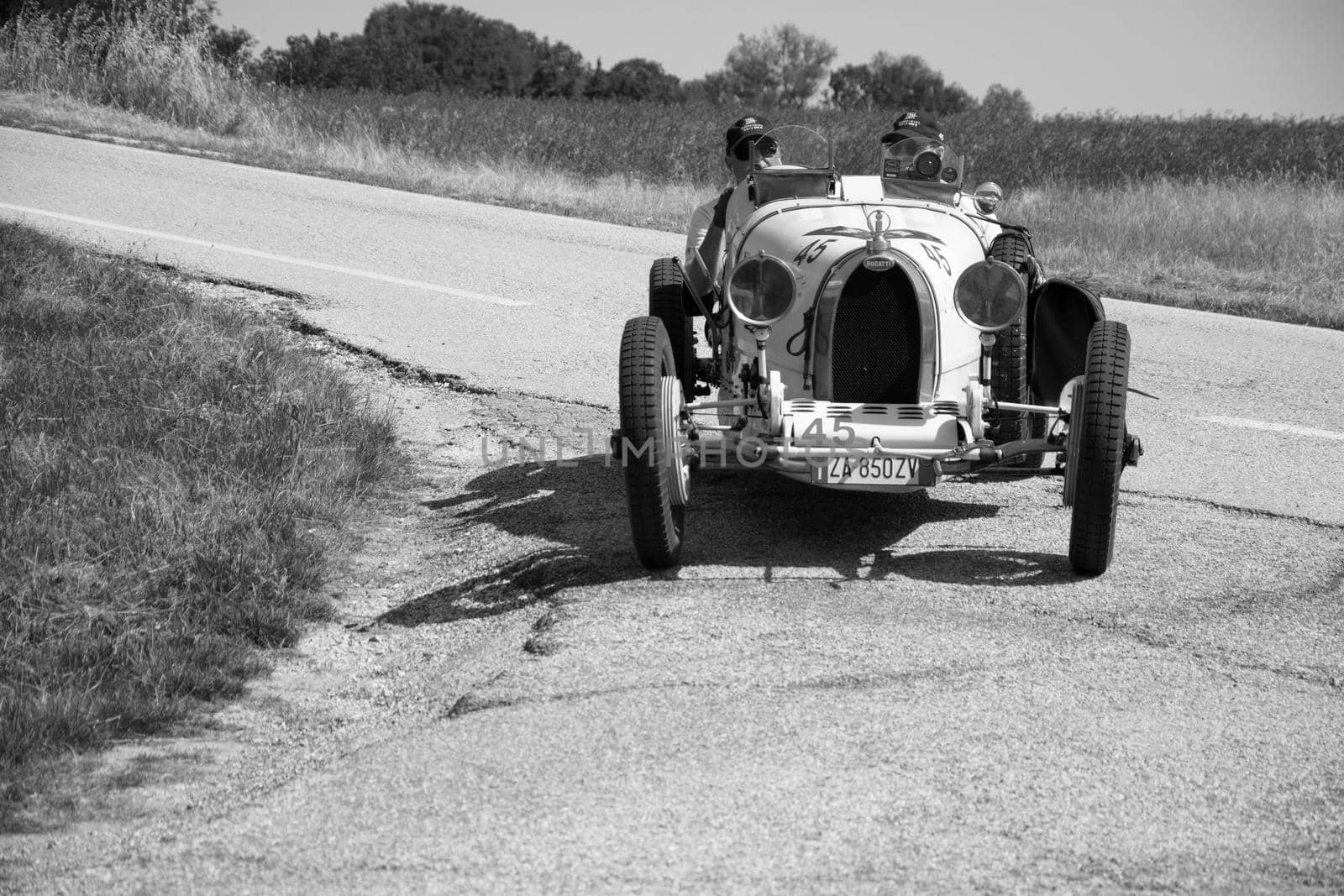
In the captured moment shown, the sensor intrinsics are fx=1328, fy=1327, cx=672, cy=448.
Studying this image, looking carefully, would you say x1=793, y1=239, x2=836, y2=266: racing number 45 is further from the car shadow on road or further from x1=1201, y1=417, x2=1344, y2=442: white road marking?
x1=1201, y1=417, x2=1344, y2=442: white road marking

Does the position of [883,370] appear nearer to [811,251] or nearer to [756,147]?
[811,251]

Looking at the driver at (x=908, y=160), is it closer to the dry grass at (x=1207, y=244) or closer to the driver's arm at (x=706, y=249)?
the driver's arm at (x=706, y=249)

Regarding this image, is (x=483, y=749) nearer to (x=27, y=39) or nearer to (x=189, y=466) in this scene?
(x=189, y=466)

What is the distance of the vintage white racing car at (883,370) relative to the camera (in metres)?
4.91

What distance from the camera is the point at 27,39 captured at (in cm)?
1681

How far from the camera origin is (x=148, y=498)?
5.35 m

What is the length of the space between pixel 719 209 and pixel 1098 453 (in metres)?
2.71

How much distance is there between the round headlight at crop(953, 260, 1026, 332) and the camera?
5.22 metres

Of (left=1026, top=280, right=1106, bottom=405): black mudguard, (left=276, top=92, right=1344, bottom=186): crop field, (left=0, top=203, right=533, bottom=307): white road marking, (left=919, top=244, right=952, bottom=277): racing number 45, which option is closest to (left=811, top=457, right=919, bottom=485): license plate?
(left=919, top=244, right=952, bottom=277): racing number 45

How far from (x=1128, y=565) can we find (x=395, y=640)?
2806 millimetres

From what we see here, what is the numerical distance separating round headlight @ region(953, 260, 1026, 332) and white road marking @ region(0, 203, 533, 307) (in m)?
4.58

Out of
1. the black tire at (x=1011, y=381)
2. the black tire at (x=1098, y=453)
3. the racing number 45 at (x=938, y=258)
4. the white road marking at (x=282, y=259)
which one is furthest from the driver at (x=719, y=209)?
the white road marking at (x=282, y=259)

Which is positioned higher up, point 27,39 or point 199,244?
point 27,39

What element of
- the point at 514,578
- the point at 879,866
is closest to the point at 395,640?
the point at 514,578
